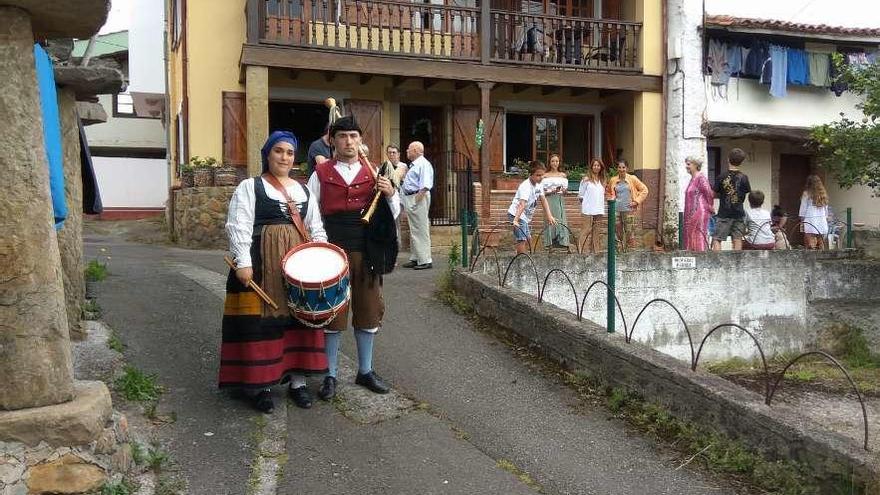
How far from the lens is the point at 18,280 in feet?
10.7

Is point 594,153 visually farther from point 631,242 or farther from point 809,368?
point 809,368

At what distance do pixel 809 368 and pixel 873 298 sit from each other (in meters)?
1.86

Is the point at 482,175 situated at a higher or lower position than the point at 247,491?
higher

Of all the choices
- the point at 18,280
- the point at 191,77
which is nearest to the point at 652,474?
the point at 18,280

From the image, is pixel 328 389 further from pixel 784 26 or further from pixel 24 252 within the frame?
pixel 784 26

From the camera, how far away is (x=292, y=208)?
473cm

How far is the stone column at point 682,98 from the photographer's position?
1602cm

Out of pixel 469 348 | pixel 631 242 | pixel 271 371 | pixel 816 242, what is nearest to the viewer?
pixel 271 371

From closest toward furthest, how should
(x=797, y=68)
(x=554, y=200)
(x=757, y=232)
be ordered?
(x=554, y=200)
(x=757, y=232)
(x=797, y=68)

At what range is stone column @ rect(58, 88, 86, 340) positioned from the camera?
18.3 feet

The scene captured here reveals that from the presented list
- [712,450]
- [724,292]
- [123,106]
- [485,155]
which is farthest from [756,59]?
[123,106]

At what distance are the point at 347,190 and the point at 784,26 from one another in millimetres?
14765

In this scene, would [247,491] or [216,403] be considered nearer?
[247,491]

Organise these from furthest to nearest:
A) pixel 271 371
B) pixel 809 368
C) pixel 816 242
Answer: pixel 816 242
pixel 809 368
pixel 271 371
